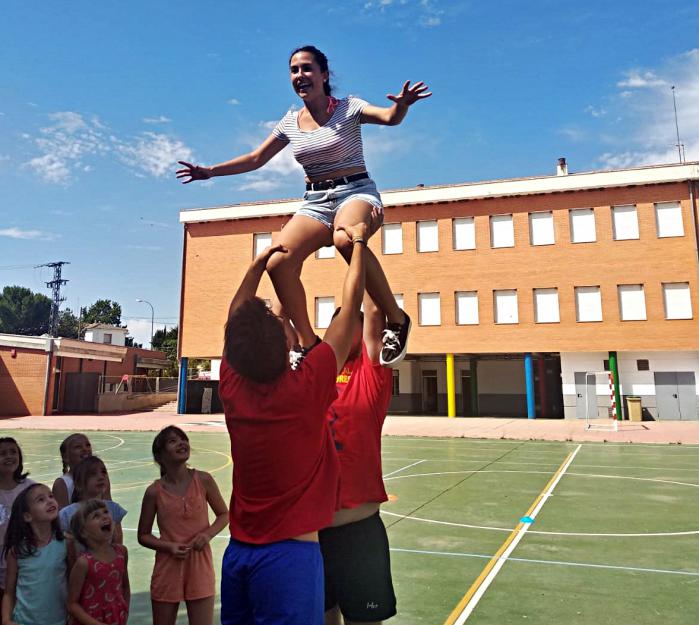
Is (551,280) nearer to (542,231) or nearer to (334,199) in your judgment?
(542,231)

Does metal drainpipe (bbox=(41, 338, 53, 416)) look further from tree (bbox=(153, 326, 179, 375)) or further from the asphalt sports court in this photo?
tree (bbox=(153, 326, 179, 375))

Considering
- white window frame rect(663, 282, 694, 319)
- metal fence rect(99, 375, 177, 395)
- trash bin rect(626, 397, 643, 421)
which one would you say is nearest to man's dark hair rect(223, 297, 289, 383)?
trash bin rect(626, 397, 643, 421)

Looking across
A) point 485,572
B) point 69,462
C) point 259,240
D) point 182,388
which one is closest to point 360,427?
point 69,462

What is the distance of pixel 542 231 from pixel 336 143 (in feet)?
92.6

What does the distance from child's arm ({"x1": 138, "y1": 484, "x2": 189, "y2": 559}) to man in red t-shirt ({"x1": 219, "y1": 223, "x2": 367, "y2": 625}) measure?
1.42 meters

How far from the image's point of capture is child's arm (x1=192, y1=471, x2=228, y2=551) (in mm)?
3750

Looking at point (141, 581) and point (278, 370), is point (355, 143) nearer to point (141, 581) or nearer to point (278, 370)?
point (278, 370)

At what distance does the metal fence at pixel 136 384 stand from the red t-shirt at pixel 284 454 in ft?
129

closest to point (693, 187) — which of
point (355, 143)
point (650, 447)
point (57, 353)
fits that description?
point (650, 447)

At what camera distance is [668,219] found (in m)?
28.4

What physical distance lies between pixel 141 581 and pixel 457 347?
85.0ft

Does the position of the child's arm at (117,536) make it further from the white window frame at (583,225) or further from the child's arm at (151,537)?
the white window frame at (583,225)

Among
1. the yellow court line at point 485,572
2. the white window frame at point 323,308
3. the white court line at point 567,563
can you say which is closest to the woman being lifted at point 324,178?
the yellow court line at point 485,572

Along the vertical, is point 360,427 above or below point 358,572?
above
